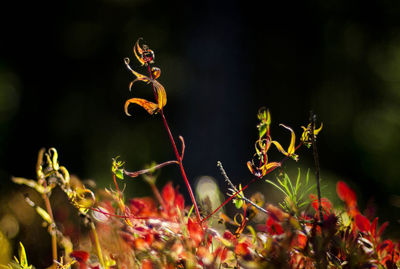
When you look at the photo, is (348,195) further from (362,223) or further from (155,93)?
(155,93)

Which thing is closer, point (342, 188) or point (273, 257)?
point (273, 257)

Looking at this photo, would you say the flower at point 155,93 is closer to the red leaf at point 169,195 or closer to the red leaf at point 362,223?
the red leaf at point 169,195

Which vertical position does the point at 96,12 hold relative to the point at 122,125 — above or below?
above

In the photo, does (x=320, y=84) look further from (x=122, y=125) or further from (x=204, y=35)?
(x=122, y=125)

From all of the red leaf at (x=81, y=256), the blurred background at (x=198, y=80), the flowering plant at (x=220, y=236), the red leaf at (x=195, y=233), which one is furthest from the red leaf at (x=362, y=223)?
the blurred background at (x=198, y=80)

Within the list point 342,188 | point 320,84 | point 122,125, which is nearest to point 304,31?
point 320,84

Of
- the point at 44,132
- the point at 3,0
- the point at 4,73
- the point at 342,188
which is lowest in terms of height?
the point at 44,132

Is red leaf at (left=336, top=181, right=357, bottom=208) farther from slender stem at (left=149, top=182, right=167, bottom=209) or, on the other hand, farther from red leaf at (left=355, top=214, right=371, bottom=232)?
slender stem at (left=149, top=182, right=167, bottom=209)

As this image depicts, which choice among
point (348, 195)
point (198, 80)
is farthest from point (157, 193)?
point (198, 80)
